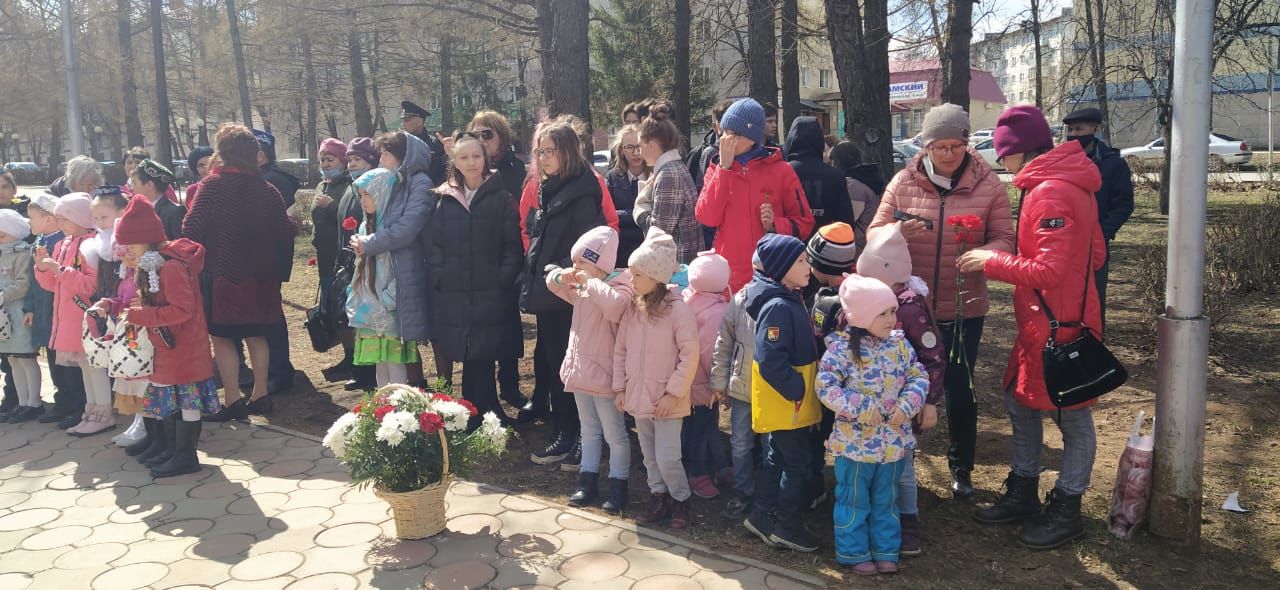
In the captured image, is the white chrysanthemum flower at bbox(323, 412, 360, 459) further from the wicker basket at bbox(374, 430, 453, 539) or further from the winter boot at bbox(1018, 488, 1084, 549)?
the winter boot at bbox(1018, 488, 1084, 549)

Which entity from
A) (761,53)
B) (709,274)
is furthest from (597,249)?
(761,53)

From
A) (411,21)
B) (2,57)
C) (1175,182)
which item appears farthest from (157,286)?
(2,57)

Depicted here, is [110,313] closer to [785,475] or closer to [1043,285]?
[785,475]

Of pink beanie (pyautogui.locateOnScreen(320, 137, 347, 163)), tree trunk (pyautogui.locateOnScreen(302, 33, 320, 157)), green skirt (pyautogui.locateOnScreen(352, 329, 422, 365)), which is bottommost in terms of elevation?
green skirt (pyautogui.locateOnScreen(352, 329, 422, 365))

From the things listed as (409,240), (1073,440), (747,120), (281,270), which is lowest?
(1073,440)

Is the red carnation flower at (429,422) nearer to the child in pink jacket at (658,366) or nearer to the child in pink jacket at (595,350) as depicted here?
the child in pink jacket at (595,350)

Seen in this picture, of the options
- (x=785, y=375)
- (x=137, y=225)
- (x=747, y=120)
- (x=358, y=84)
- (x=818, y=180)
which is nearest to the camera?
(x=785, y=375)

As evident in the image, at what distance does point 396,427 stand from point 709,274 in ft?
5.06

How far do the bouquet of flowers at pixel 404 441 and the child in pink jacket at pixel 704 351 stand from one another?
105 cm

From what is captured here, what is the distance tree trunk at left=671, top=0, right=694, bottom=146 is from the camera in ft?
40.7

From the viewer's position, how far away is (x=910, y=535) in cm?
385

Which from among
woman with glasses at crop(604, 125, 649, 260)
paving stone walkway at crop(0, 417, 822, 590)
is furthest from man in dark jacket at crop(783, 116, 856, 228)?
paving stone walkway at crop(0, 417, 822, 590)

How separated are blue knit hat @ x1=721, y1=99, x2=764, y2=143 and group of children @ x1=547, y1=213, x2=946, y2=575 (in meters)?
0.77

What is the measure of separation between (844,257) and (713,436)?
4.22ft
